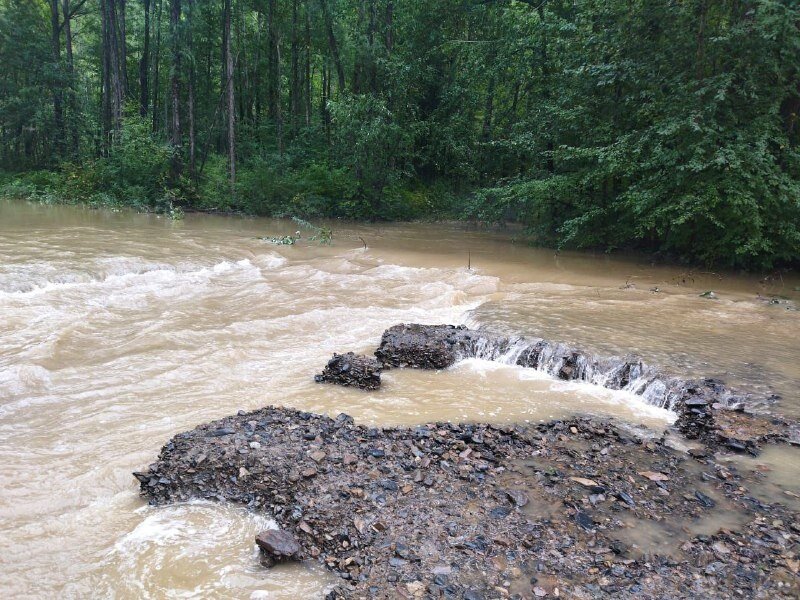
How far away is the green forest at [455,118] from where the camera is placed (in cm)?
1294

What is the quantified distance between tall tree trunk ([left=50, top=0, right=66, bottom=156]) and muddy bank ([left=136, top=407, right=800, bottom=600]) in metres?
33.8

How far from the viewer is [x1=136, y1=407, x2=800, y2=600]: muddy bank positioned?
3609 millimetres

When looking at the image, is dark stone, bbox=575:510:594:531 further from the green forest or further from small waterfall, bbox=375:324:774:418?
the green forest

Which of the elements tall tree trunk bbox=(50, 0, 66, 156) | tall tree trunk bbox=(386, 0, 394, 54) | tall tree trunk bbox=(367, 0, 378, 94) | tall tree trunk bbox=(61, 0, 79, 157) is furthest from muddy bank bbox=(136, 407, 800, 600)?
tall tree trunk bbox=(50, 0, 66, 156)

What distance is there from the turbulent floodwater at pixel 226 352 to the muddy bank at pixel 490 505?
369 mm

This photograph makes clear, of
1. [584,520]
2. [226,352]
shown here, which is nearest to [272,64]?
[226,352]

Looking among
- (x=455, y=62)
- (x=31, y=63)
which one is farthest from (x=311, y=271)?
(x=31, y=63)

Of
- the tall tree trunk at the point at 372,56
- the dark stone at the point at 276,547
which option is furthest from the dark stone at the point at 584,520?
the tall tree trunk at the point at 372,56

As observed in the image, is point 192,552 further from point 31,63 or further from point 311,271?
point 31,63

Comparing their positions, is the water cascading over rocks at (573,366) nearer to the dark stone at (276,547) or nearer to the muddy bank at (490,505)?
the muddy bank at (490,505)

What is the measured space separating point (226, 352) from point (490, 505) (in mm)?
5056

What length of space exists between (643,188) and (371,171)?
12530mm

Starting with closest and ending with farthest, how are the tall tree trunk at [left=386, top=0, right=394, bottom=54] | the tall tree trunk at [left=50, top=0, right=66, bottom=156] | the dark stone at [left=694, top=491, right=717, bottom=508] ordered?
the dark stone at [left=694, top=491, right=717, bottom=508]
the tall tree trunk at [left=386, top=0, right=394, bottom=54]
the tall tree trunk at [left=50, top=0, right=66, bottom=156]

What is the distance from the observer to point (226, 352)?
8.15 m
